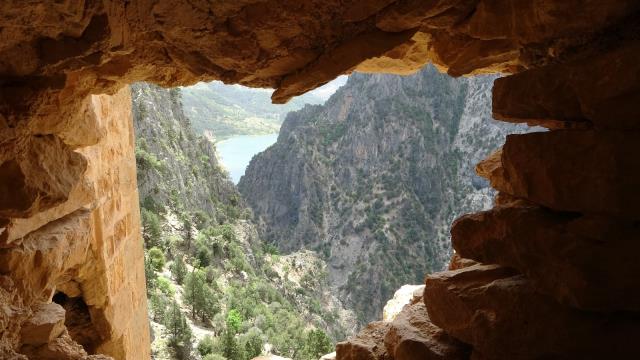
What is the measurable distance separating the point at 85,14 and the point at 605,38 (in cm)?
233

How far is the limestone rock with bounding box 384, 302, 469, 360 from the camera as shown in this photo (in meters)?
2.82

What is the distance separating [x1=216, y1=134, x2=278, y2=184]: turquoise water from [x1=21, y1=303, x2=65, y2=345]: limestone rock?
46051mm

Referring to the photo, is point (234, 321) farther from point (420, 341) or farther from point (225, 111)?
point (225, 111)

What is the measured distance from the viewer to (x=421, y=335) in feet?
9.88

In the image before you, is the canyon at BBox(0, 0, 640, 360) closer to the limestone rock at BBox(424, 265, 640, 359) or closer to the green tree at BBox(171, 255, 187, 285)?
the limestone rock at BBox(424, 265, 640, 359)

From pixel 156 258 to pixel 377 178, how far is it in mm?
38264

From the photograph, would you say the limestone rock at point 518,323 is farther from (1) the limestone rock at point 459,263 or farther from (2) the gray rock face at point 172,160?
(2) the gray rock face at point 172,160

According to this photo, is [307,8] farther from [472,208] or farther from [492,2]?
[472,208]

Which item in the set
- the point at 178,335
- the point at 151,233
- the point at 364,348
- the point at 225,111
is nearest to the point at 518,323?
the point at 364,348

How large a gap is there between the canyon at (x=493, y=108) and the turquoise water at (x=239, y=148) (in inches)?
1826

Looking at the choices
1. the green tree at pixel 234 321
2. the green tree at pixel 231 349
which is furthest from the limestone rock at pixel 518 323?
A: the green tree at pixel 234 321

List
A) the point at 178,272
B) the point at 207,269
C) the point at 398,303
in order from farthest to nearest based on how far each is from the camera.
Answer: the point at 207,269
the point at 178,272
the point at 398,303

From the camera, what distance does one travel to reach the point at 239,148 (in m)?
56.1

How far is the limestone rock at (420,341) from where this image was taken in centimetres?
282
